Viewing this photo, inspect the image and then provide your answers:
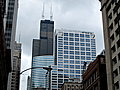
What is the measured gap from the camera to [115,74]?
65.1 metres

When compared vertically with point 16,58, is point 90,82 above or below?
below

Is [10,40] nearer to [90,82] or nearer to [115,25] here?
[90,82]

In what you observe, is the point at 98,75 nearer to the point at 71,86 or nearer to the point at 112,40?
the point at 112,40

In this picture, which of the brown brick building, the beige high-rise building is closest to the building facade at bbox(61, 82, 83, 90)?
the brown brick building

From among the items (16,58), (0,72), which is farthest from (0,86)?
(16,58)

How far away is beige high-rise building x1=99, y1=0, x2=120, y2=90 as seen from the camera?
208 ft

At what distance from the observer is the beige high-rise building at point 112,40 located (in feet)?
208

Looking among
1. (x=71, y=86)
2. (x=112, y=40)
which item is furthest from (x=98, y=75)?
(x=71, y=86)

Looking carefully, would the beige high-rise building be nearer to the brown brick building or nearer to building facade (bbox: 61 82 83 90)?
the brown brick building

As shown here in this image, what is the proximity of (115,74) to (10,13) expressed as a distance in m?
71.7

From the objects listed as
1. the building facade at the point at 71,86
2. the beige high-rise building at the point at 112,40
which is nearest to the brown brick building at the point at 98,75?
the beige high-rise building at the point at 112,40

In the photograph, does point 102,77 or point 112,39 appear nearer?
point 112,39

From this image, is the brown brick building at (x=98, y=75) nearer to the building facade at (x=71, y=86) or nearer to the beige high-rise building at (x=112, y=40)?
the beige high-rise building at (x=112, y=40)

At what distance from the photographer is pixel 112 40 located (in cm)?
6912
